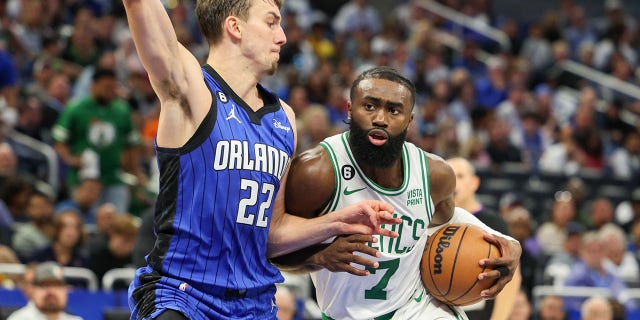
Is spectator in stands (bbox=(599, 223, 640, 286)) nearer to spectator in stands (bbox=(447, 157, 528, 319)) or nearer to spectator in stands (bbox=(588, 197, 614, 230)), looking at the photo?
spectator in stands (bbox=(588, 197, 614, 230))

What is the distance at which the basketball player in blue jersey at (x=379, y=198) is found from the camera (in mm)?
4789

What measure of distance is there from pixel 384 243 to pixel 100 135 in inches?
258

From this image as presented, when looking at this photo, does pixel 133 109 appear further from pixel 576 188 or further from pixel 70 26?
pixel 576 188

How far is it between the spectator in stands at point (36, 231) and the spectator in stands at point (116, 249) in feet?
1.55

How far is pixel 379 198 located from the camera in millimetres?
4980

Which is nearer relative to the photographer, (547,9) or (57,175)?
(57,175)

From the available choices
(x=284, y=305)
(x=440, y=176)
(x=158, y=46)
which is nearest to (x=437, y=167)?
(x=440, y=176)

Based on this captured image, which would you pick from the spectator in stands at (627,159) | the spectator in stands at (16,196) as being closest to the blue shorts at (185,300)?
the spectator in stands at (16,196)

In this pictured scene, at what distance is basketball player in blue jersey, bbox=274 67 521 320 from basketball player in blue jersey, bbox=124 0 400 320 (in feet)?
1.26

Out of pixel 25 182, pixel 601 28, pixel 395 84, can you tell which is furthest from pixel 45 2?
pixel 601 28

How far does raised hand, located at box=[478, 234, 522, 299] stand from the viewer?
491 centimetres

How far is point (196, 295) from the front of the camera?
4.09m

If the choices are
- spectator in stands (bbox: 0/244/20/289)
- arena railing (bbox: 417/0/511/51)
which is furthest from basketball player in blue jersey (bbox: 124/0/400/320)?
arena railing (bbox: 417/0/511/51)

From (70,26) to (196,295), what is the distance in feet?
36.7
